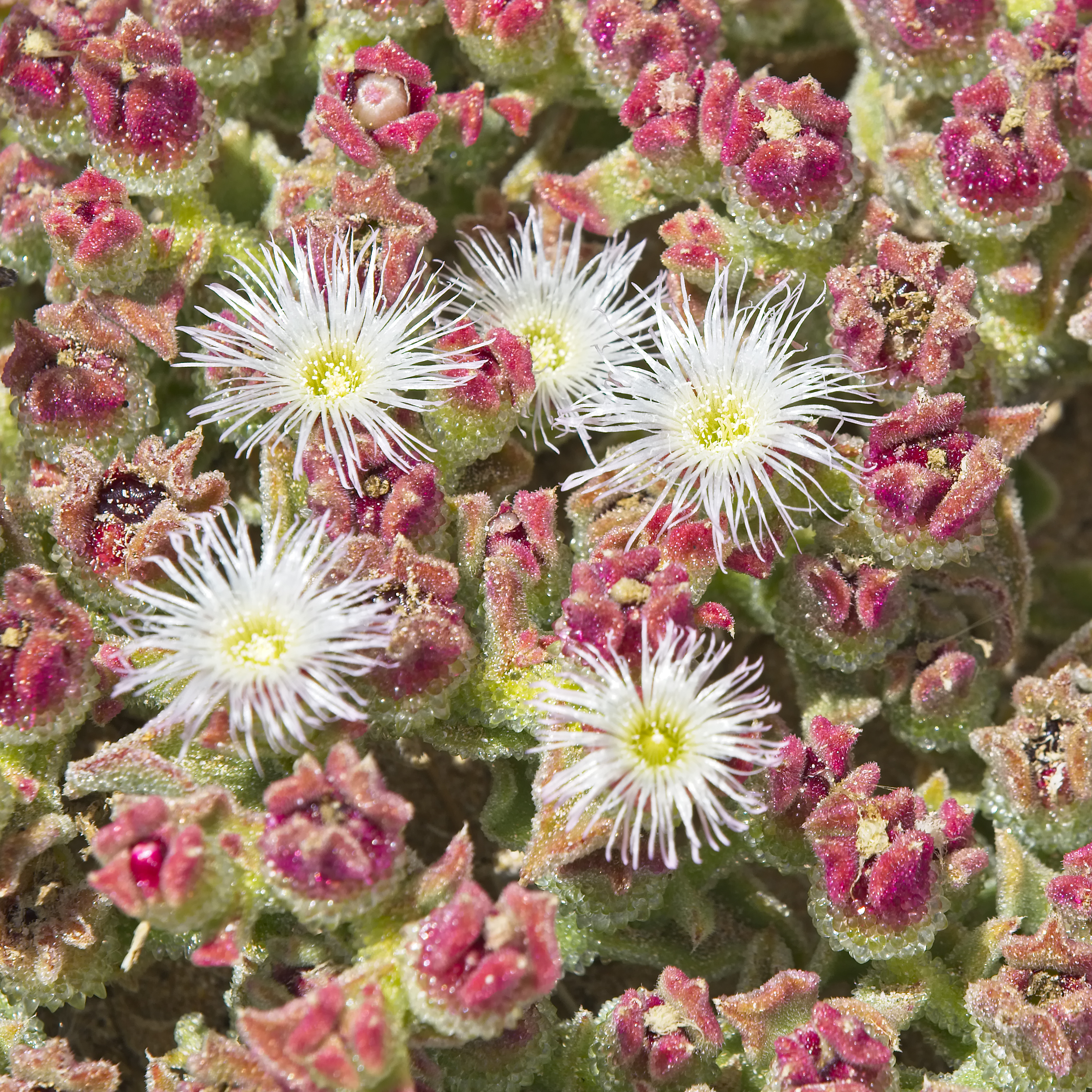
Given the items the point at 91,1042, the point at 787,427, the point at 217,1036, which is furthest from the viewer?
the point at 91,1042

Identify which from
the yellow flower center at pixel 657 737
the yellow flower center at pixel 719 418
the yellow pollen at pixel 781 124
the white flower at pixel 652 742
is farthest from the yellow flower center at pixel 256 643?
the yellow pollen at pixel 781 124

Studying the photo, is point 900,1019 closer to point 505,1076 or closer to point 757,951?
point 757,951

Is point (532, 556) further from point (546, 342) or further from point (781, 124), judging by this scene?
point (781, 124)

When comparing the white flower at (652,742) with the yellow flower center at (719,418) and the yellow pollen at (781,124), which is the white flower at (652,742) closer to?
the yellow flower center at (719,418)

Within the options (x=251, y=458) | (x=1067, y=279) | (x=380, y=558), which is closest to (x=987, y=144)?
(x=1067, y=279)

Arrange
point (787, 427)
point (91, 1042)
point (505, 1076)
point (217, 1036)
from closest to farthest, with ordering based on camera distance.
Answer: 1. point (217, 1036)
2. point (505, 1076)
3. point (787, 427)
4. point (91, 1042)

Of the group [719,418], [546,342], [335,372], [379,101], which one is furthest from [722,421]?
[379,101]
